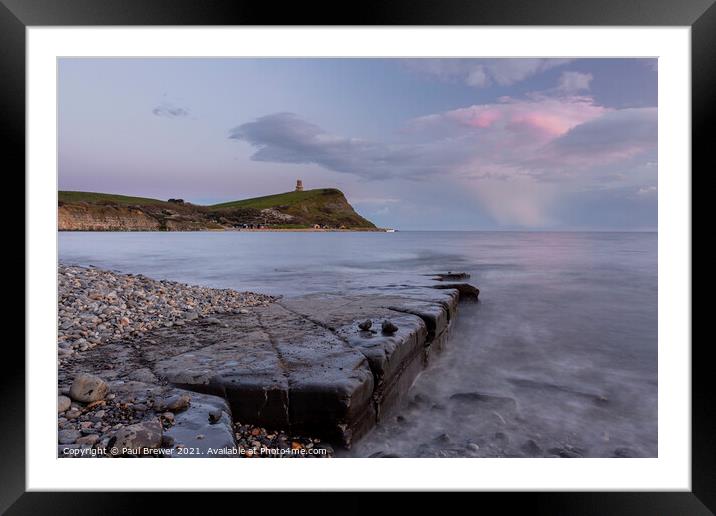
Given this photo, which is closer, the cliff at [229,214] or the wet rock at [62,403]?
the wet rock at [62,403]

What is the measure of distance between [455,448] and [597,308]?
18.2ft

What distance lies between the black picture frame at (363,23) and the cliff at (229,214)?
12097mm

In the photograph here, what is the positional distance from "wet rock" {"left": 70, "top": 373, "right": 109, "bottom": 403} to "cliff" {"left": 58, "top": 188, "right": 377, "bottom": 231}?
1211 cm

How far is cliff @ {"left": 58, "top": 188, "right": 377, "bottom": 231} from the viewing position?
14445mm

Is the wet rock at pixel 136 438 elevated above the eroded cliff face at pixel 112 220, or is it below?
below

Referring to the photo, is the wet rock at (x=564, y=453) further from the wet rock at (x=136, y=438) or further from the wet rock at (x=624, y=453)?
the wet rock at (x=136, y=438)

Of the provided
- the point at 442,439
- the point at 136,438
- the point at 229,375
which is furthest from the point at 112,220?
the point at 442,439

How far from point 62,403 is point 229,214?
15796mm

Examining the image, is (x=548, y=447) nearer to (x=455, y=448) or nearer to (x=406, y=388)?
(x=455, y=448)

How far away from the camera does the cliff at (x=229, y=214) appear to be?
14.4 m

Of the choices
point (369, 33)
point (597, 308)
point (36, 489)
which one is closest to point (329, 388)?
point (36, 489)

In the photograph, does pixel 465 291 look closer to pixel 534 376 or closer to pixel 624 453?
pixel 534 376

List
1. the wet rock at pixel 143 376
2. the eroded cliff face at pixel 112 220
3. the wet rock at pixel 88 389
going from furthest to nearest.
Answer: the eroded cliff face at pixel 112 220
the wet rock at pixel 143 376
the wet rock at pixel 88 389

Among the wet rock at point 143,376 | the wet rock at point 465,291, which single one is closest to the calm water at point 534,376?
the wet rock at point 465,291
